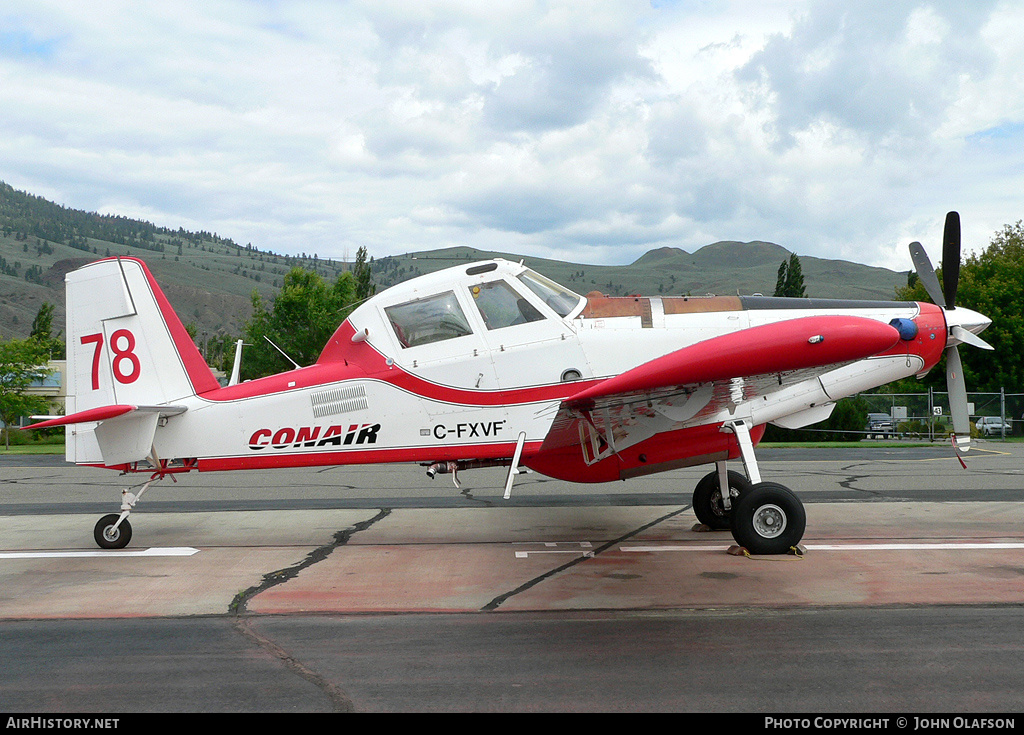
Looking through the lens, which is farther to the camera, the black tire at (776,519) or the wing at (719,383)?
the black tire at (776,519)

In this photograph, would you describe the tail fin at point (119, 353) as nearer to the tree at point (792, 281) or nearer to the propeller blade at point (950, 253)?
the propeller blade at point (950, 253)

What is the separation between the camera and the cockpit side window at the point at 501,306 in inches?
333

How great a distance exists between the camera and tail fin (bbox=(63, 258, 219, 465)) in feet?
30.7

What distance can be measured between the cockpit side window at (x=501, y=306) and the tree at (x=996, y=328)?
29.1 metres

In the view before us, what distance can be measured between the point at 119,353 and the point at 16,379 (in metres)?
27.7

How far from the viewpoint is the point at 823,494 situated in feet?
42.1

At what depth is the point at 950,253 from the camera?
28.4 feet

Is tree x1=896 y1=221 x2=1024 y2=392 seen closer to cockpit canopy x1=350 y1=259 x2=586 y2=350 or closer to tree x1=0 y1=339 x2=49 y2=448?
cockpit canopy x1=350 y1=259 x2=586 y2=350

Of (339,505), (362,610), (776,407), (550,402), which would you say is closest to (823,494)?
(776,407)

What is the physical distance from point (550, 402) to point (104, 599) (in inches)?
181

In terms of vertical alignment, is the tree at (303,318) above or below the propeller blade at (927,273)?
above

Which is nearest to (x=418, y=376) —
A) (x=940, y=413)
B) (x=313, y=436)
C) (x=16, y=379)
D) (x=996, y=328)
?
(x=313, y=436)

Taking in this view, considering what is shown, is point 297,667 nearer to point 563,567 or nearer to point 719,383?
point 563,567

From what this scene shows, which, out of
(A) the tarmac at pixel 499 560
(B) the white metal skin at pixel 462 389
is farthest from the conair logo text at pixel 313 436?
(A) the tarmac at pixel 499 560
